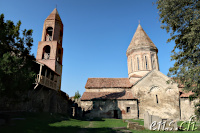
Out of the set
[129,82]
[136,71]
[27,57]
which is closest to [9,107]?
[27,57]

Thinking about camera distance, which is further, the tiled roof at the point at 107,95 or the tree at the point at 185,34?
the tiled roof at the point at 107,95

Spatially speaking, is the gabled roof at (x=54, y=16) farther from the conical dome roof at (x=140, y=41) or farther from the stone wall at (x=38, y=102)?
the conical dome roof at (x=140, y=41)

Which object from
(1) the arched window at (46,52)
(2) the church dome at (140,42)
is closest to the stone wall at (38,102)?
(1) the arched window at (46,52)

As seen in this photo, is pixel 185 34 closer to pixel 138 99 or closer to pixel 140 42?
pixel 138 99

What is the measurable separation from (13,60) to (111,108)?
15.7m

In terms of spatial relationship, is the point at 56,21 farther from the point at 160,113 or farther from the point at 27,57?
the point at 160,113

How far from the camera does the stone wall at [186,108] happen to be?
64.3ft

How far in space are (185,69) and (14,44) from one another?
10.8 metres

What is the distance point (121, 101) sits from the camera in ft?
65.4

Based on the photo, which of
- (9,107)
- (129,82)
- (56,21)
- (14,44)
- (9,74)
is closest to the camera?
(9,74)

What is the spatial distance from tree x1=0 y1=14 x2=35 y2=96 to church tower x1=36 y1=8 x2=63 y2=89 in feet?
37.0

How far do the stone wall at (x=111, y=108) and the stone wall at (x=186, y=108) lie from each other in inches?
273

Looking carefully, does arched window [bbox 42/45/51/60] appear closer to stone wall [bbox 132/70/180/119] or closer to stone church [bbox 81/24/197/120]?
stone church [bbox 81/24/197/120]

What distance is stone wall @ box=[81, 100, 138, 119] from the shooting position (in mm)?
19453
